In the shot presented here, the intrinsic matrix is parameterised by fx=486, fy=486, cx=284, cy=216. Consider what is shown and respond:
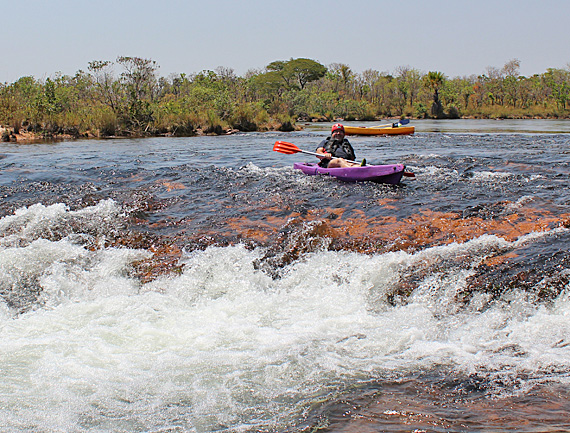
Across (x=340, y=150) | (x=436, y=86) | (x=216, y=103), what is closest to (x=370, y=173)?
(x=340, y=150)

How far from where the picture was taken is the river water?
2643 mm

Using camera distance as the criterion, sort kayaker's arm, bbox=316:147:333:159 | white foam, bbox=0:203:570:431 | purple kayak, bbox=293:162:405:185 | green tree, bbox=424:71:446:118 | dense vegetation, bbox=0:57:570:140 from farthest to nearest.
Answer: green tree, bbox=424:71:446:118 → dense vegetation, bbox=0:57:570:140 → kayaker's arm, bbox=316:147:333:159 → purple kayak, bbox=293:162:405:185 → white foam, bbox=0:203:570:431

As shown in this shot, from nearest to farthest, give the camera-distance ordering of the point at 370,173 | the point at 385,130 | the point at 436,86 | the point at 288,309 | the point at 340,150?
1. the point at 288,309
2. the point at 370,173
3. the point at 340,150
4. the point at 385,130
5. the point at 436,86

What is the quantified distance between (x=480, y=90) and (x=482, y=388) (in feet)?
208

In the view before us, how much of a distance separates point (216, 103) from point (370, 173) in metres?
19.3

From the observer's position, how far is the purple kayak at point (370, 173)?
26.4 feet

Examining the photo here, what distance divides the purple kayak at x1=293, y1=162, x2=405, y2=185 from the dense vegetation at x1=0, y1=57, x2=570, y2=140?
15.3 metres

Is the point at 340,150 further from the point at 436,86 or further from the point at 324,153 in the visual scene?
the point at 436,86

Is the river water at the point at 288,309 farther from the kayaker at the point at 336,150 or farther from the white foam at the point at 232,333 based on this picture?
the kayaker at the point at 336,150

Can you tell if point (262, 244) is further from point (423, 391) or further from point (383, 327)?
point (423, 391)

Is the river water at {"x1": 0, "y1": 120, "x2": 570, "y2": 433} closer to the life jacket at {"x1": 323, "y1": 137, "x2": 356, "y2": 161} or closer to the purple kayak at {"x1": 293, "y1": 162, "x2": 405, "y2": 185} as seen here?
the purple kayak at {"x1": 293, "y1": 162, "x2": 405, "y2": 185}

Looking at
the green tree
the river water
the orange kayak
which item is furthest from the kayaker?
the green tree

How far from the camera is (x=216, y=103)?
2619cm

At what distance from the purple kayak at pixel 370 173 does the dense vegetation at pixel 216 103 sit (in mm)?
15346
